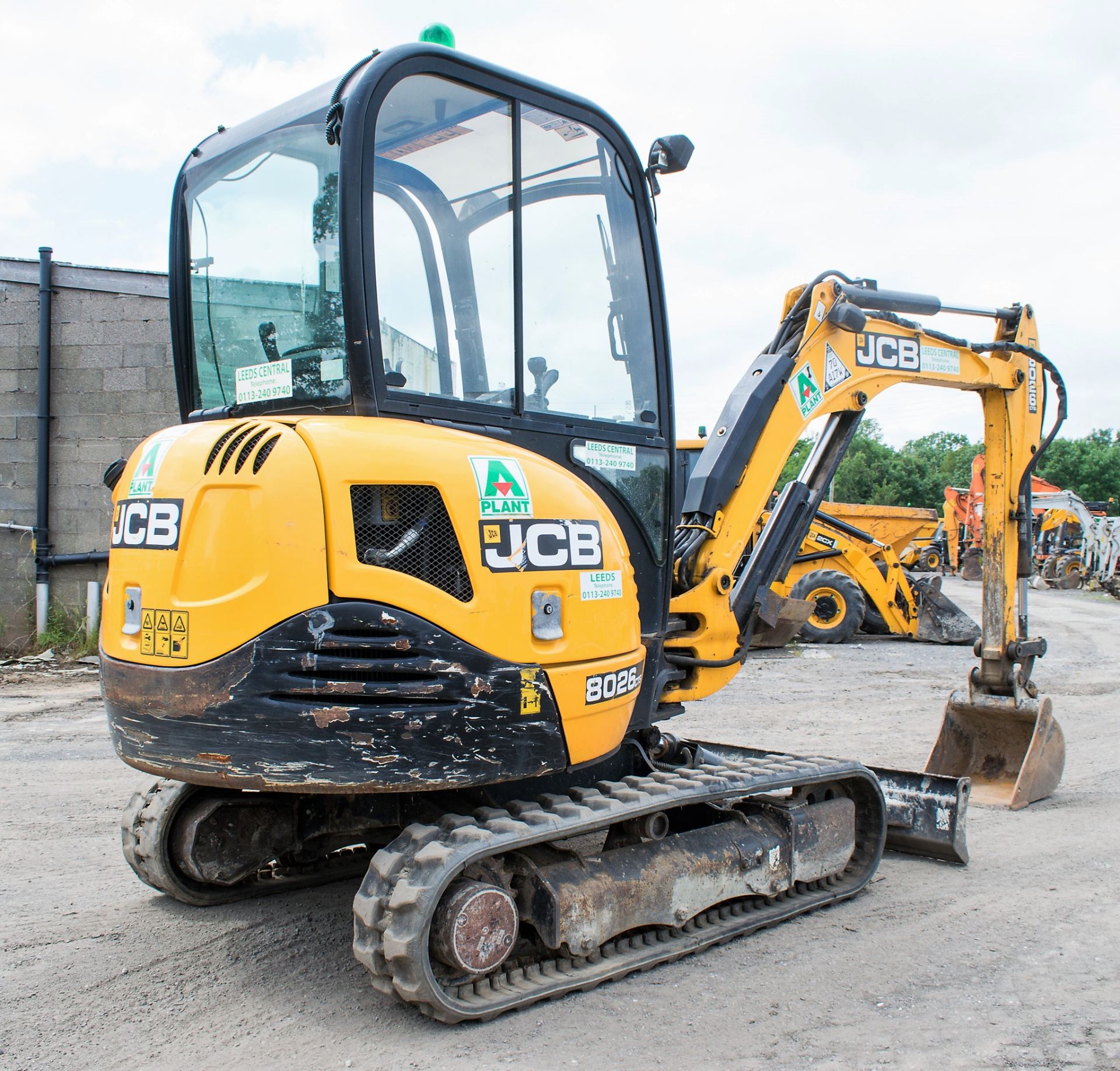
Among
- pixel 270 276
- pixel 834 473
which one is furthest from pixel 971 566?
pixel 270 276

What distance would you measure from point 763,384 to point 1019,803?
2.68 m

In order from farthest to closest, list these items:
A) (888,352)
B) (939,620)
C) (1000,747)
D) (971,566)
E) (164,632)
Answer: (971,566) → (939,620) → (1000,747) → (888,352) → (164,632)

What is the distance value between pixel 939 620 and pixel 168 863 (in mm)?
11370

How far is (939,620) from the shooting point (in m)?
13.3

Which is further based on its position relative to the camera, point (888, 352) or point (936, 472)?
point (936, 472)

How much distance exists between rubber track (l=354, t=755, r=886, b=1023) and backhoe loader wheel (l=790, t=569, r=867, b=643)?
9.03 m

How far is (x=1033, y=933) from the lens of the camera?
148 inches

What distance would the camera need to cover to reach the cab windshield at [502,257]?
10.6 ft

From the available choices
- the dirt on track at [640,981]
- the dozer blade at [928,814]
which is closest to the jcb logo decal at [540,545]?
the dirt on track at [640,981]

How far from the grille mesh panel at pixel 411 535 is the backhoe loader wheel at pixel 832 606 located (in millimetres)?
10410

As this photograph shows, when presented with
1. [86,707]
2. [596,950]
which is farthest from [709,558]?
[86,707]

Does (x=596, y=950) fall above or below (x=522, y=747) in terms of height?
below

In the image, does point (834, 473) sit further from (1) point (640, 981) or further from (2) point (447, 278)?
(1) point (640, 981)

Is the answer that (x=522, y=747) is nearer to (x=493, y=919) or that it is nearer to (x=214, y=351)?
(x=493, y=919)
